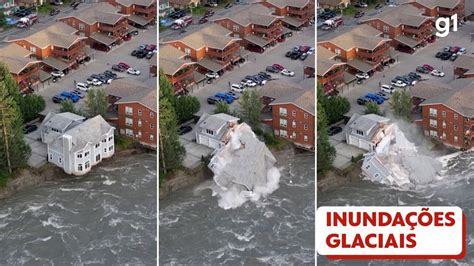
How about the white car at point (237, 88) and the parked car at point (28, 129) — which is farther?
the white car at point (237, 88)

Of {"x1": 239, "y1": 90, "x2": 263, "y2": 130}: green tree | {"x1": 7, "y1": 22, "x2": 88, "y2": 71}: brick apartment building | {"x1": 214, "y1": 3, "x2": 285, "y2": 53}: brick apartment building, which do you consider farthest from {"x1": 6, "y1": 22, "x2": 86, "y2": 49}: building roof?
{"x1": 239, "y1": 90, "x2": 263, "y2": 130}: green tree

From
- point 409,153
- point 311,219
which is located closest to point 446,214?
point 409,153

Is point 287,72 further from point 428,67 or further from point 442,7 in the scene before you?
point 442,7

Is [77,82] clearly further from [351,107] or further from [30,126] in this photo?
[351,107]

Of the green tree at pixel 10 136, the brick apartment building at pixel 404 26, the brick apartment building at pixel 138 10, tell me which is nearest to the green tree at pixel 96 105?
the green tree at pixel 10 136

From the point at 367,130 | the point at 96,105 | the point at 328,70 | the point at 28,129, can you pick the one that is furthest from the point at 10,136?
the point at 367,130

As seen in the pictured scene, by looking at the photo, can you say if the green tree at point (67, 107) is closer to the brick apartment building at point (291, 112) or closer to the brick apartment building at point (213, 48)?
the brick apartment building at point (213, 48)
